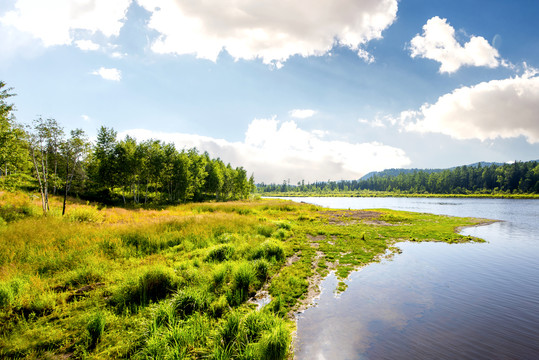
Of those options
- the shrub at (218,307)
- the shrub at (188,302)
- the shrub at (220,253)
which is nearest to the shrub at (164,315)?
the shrub at (188,302)

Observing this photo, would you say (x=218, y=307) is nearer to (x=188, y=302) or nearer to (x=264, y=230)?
(x=188, y=302)

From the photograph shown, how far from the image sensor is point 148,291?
8.38 m

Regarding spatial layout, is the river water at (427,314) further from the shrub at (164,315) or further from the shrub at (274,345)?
the shrub at (164,315)

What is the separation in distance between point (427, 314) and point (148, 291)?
10.9 m

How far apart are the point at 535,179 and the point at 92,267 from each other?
8384 inches

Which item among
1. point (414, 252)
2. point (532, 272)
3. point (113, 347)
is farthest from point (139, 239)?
point (532, 272)

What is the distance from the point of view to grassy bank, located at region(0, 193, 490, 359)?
570 centimetres

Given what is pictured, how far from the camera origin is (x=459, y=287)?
35.4 feet

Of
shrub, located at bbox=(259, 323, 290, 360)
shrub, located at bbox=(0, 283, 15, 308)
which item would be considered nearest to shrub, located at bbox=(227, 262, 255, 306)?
shrub, located at bbox=(259, 323, 290, 360)

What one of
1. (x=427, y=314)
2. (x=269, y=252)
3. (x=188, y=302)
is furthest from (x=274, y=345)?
(x=269, y=252)

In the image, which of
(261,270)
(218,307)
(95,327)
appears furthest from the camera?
(261,270)

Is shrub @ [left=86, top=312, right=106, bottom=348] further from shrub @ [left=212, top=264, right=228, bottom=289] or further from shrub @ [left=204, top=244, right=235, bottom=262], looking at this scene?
shrub @ [left=204, top=244, right=235, bottom=262]

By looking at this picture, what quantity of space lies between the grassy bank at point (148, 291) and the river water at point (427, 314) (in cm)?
125

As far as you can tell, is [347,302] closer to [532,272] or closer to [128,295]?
[128,295]
